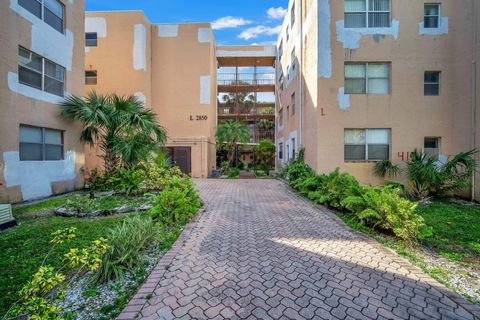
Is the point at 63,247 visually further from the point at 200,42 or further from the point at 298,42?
the point at 200,42

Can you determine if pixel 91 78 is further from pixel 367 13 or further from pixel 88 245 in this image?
pixel 367 13

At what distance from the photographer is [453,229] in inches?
240

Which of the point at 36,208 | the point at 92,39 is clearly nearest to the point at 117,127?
the point at 36,208

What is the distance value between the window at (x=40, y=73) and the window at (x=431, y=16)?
52.0 feet

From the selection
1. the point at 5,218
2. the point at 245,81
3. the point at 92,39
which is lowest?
the point at 5,218

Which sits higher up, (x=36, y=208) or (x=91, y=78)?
(x=91, y=78)

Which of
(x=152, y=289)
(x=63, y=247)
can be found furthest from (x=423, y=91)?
(x=63, y=247)

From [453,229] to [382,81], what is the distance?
7.25m

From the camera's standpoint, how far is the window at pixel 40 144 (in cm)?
877

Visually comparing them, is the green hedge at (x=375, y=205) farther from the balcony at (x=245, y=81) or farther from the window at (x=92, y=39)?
the balcony at (x=245, y=81)

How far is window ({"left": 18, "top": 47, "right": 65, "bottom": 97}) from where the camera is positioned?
8.71 meters

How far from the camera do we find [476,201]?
375 inches

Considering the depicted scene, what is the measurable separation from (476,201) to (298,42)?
1121cm

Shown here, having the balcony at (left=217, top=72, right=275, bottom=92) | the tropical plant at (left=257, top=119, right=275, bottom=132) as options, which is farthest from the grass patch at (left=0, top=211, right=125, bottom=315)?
the tropical plant at (left=257, top=119, right=275, bottom=132)
